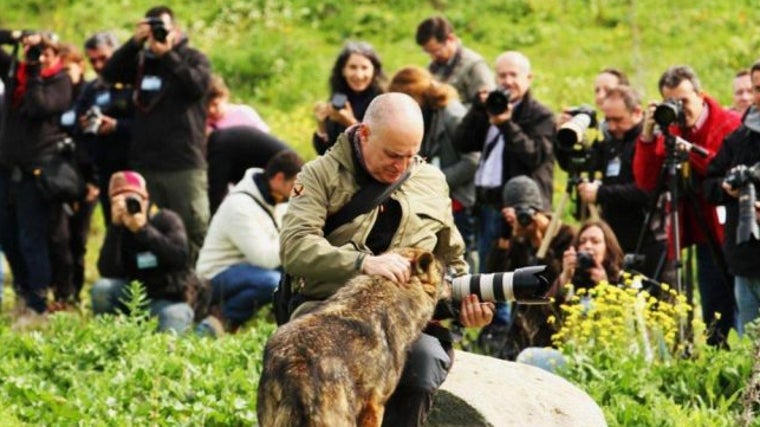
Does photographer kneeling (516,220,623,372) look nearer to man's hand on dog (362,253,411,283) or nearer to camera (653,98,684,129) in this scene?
camera (653,98,684,129)

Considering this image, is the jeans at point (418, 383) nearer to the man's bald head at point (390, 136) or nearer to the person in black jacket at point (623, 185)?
the man's bald head at point (390, 136)

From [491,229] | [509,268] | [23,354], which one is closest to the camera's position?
[23,354]

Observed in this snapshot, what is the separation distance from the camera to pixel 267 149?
513 inches

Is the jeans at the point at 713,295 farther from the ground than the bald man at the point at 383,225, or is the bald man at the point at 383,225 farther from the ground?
the bald man at the point at 383,225

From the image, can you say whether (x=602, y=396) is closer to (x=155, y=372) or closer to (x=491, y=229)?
(x=155, y=372)

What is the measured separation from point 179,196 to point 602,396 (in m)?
5.07

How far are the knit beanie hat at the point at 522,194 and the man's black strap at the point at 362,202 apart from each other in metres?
3.82

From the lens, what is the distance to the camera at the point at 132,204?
11.1m

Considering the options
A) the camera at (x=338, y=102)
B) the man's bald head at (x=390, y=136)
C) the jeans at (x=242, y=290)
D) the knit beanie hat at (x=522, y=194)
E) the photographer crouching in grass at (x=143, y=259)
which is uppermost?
the man's bald head at (x=390, y=136)

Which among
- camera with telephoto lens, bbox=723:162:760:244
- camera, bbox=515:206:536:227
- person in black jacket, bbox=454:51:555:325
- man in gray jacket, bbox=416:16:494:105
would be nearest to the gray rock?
camera with telephoto lens, bbox=723:162:760:244

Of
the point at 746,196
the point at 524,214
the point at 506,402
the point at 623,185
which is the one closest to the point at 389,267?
the point at 506,402

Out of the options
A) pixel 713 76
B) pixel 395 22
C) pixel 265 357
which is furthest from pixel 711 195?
pixel 395 22

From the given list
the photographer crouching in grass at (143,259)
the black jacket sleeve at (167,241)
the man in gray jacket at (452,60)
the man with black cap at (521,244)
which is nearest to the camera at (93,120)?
the photographer crouching in grass at (143,259)

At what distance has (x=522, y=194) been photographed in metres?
10.6
